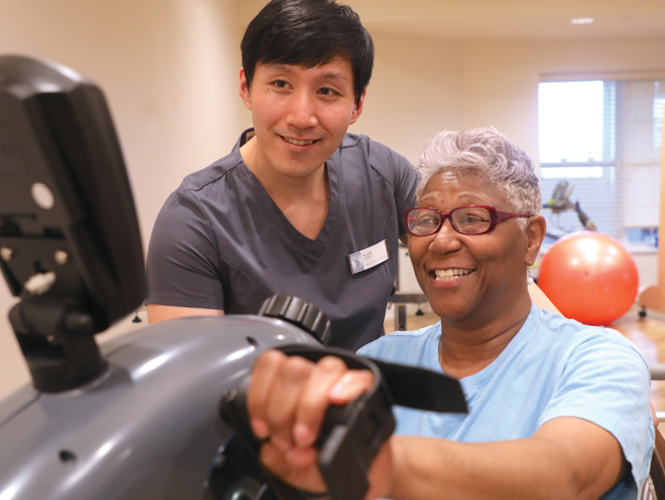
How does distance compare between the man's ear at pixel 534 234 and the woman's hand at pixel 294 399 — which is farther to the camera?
the man's ear at pixel 534 234

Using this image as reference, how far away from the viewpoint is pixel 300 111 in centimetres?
131

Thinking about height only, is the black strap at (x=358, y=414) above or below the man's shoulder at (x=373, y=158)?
below

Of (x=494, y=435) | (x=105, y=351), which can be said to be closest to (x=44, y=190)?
(x=105, y=351)

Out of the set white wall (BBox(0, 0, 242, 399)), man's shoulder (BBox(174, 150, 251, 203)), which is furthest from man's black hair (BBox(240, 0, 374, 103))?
white wall (BBox(0, 0, 242, 399))

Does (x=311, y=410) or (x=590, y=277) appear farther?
(x=590, y=277)

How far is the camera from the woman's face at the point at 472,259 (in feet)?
3.95

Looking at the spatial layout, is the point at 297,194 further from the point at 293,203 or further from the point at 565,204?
the point at 565,204

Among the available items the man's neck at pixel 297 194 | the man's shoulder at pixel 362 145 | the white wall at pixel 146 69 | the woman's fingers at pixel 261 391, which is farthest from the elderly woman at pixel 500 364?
the white wall at pixel 146 69

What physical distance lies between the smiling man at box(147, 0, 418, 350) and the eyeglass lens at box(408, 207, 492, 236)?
0.31 metres

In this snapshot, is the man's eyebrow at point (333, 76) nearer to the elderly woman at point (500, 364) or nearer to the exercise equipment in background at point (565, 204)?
the elderly woman at point (500, 364)

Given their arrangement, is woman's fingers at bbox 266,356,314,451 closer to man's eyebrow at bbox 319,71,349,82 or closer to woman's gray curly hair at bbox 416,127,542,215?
woman's gray curly hair at bbox 416,127,542,215

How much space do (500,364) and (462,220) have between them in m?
0.30

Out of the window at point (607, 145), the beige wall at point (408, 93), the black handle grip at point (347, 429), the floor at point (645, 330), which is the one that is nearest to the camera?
the black handle grip at point (347, 429)

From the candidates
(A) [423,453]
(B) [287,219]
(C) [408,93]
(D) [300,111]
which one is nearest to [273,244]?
(B) [287,219]
